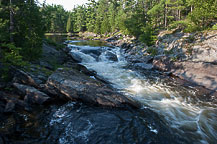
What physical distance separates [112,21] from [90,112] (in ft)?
217

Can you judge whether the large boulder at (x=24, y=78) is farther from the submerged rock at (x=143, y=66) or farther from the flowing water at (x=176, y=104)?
the submerged rock at (x=143, y=66)

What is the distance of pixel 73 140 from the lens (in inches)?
264

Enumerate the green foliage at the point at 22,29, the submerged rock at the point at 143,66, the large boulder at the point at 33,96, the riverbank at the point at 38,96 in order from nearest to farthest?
the riverbank at the point at 38,96, the large boulder at the point at 33,96, the green foliage at the point at 22,29, the submerged rock at the point at 143,66

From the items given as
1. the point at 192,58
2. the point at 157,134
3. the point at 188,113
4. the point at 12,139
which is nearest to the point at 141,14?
the point at 192,58

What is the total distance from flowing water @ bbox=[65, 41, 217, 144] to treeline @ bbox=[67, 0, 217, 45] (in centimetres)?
1522

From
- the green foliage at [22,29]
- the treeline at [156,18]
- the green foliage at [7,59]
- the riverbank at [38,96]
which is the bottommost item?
the riverbank at [38,96]

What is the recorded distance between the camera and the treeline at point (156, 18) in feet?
76.6

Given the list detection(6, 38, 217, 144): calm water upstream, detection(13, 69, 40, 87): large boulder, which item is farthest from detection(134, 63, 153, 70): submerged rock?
detection(13, 69, 40, 87): large boulder

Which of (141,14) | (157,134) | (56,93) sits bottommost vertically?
(157,134)

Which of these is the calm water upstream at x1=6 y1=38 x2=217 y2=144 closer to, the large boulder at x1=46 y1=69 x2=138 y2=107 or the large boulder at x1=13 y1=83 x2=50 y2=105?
the large boulder at x1=46 y1=69 x2=138 y2=107

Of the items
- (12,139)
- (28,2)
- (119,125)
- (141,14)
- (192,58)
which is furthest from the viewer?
(141,14)

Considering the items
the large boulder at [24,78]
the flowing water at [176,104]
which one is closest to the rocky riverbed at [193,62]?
the flowing water at [176,104]

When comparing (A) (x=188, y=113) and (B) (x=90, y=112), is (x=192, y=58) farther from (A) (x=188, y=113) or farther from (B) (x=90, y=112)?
(B) (x=90, y=112)

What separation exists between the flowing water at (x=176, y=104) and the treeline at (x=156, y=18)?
15219mm
